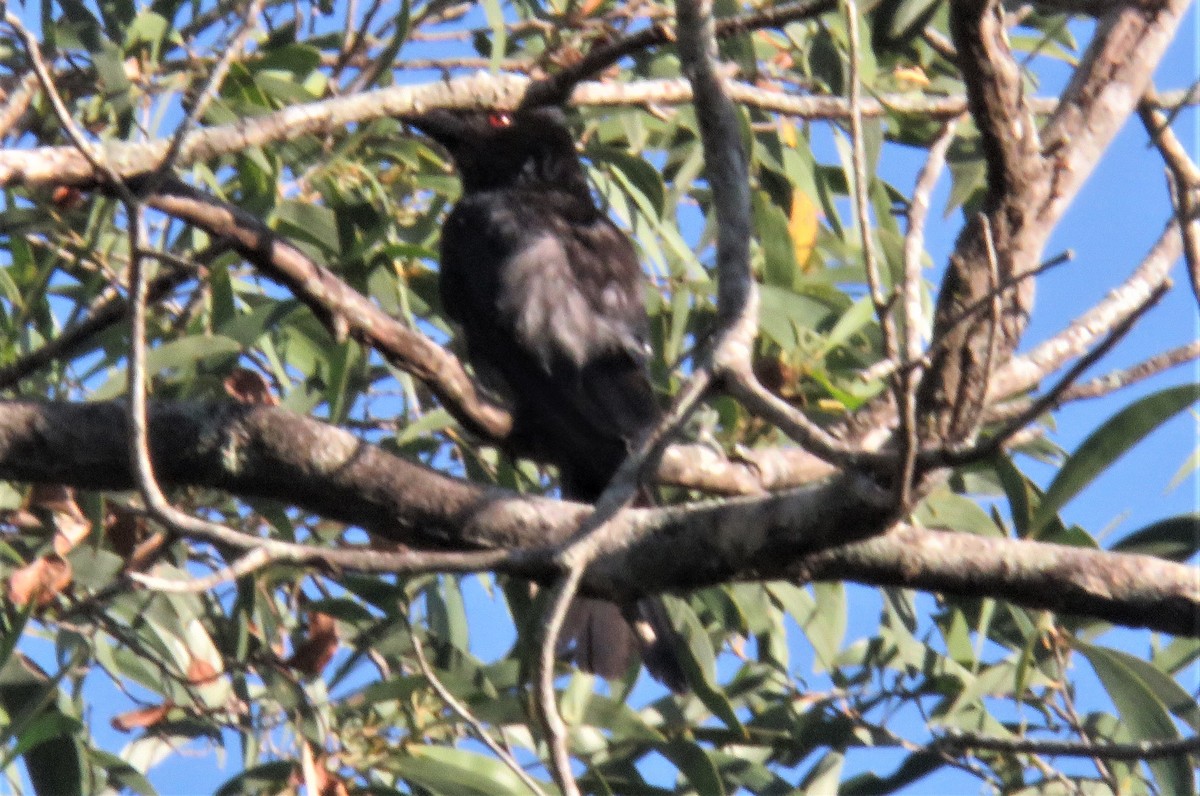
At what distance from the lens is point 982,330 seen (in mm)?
1840

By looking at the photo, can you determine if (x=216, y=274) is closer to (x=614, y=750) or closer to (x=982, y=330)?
(x=614, y=750)

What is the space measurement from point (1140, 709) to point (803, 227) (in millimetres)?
1133

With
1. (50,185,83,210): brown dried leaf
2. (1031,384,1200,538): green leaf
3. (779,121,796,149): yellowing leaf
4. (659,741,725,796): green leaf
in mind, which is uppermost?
(779,121,796,149): yellowing leaf

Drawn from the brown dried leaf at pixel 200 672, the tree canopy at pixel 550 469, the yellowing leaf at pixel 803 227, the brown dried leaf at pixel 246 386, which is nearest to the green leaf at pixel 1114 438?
the tree canopy at pixel 550 469

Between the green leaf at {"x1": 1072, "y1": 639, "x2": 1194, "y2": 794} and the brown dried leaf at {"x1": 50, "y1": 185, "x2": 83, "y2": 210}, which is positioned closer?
the green leaf at {"x1": 1072, "y1": 639, "x2": 1194, "y2": 794}

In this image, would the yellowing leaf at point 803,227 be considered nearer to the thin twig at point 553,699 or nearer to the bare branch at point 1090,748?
the bare branch at point 1090,748

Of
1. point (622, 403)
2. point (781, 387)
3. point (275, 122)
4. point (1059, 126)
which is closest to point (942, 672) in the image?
point (781, 387)

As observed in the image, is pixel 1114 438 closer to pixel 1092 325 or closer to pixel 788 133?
pixel 1092 325

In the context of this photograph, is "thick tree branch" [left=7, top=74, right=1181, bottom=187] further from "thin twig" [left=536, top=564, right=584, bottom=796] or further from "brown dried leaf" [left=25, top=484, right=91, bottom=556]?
"thin twig" [left=536, top=564, right=584, bottom=796]

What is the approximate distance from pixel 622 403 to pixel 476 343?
403 mm

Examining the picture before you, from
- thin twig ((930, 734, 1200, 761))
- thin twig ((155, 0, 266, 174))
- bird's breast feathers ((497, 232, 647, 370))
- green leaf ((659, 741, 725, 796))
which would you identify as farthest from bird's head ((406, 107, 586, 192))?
thin twig ((930, 734, 1200, 761))

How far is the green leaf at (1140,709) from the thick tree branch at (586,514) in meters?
0.73

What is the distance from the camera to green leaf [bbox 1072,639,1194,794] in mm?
2570

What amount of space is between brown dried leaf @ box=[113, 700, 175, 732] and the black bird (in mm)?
703
